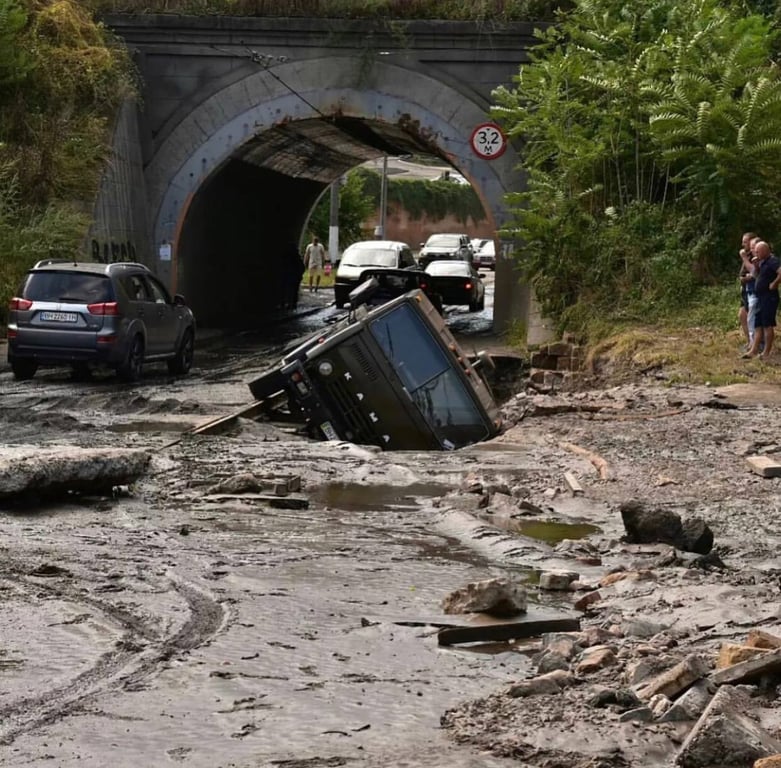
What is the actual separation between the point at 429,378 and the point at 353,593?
8066 millimetres

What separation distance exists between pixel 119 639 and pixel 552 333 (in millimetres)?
20407

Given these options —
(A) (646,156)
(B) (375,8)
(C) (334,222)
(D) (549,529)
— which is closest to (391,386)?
(D) (549,529)

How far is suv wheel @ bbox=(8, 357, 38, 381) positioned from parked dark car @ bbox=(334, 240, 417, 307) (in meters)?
18.2

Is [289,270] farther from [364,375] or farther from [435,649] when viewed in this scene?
[435,649]

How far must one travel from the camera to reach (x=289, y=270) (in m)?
45.5

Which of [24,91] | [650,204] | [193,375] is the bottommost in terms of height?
[193,375]

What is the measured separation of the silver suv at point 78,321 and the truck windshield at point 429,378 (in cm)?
643

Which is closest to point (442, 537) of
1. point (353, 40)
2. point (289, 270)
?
point (353, 40)

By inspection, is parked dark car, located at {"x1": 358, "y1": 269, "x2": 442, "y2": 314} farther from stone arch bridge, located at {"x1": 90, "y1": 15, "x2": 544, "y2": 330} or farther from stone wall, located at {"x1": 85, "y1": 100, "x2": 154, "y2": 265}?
stone wall, located at {"x1": 85, "y1": 100, "x2": 154, "y2": 265}

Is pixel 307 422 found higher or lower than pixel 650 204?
lower

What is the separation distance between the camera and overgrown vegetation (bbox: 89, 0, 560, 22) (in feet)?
106

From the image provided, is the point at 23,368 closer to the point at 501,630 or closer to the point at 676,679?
the point at 501,630

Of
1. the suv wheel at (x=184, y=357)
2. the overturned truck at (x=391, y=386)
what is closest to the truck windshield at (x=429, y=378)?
the overturned truck at (x=391, y=386)

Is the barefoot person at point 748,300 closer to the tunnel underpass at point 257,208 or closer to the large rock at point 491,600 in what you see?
the tunnel underpass at point 257,208
